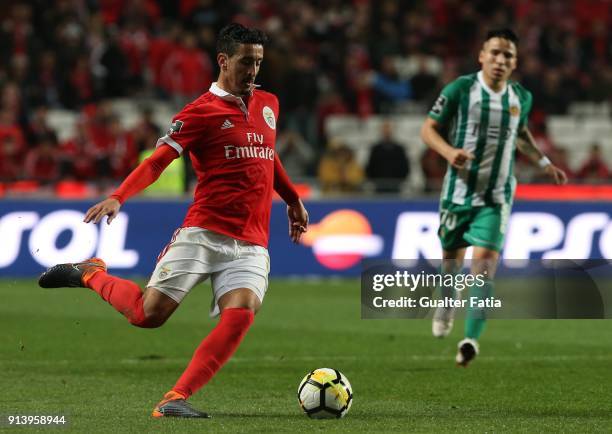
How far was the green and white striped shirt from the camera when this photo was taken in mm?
9336

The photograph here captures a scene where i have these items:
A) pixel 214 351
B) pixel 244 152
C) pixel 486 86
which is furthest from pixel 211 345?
pixel 486 86

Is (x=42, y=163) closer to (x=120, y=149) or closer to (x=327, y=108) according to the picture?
(x=120, y=149)

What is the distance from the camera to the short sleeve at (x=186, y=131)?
6.82 meters

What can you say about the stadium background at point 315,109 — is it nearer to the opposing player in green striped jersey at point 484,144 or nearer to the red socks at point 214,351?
the opposing player in green striped jersey at point 484,144

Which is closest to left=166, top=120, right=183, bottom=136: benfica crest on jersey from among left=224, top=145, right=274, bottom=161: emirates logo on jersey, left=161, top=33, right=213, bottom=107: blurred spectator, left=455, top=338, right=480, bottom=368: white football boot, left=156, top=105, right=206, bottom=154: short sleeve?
left=156, top=105, right=206, bottom=154: short sleeve

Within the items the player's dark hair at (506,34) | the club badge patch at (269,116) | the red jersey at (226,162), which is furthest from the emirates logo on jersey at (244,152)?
the player's dark hair at (506,34)

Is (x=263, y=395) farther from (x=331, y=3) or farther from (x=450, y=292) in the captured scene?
(x=331, y=3)

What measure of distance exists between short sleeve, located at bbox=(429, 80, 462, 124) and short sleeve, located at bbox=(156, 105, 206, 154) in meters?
2.84

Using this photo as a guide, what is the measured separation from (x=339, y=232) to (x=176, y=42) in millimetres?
5606

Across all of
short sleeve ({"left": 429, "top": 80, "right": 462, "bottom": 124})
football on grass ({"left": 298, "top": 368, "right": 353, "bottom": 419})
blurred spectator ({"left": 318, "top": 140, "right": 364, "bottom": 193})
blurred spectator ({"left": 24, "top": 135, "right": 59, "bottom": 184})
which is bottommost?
football on grass ({"left": 298, "top": 368, "right": 353, "bottom": 419})

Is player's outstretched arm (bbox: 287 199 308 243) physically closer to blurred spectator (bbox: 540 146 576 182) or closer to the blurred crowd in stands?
the blurred crowd in stands

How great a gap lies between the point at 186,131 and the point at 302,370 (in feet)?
8.83

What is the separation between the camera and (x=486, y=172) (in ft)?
30.6

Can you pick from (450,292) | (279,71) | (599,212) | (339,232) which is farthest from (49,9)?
(450,292)
